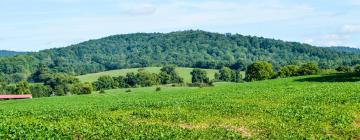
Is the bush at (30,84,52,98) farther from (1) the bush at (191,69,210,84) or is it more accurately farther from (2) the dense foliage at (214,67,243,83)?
(2) the dense foliage at (214,67,243,83)

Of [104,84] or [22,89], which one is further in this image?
[104,84]

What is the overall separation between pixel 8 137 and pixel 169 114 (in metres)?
12.9

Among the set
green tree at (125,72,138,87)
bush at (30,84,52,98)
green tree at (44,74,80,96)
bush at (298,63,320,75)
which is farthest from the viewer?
green tree at (125,72,138,87)

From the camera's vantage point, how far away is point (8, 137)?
82.8ft

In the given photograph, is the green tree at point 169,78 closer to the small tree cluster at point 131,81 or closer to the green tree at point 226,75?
the small tree cluster at point 131,81

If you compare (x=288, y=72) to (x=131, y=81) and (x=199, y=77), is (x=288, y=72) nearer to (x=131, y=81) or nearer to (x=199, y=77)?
(x=131, y=81)

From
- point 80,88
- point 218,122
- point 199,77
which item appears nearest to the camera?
point 218,122

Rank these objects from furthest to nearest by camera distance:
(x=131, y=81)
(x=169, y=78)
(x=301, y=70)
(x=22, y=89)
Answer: (x=169, y=78)
(x=131, y=81)
(x=22, y=89)
(x=301, y=70)

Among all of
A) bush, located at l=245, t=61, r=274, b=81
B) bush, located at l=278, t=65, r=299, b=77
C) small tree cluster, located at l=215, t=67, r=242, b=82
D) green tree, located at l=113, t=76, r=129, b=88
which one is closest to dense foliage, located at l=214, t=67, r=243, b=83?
small tree cluster, located at l=215, t=67, r=242, b=82

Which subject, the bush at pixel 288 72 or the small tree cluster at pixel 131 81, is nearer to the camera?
the bush at pixel 288 72

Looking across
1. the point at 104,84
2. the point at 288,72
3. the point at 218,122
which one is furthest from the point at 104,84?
the point at 218,122

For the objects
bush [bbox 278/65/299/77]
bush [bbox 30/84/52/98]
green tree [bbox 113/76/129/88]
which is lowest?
bush [bbox 30/84/52/98]

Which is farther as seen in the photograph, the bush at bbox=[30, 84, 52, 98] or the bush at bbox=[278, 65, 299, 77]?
the bush at bbox=[30, 84, 52, 98]

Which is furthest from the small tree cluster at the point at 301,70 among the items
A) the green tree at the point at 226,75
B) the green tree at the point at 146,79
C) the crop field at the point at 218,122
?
the crop field at the point at 218,122
